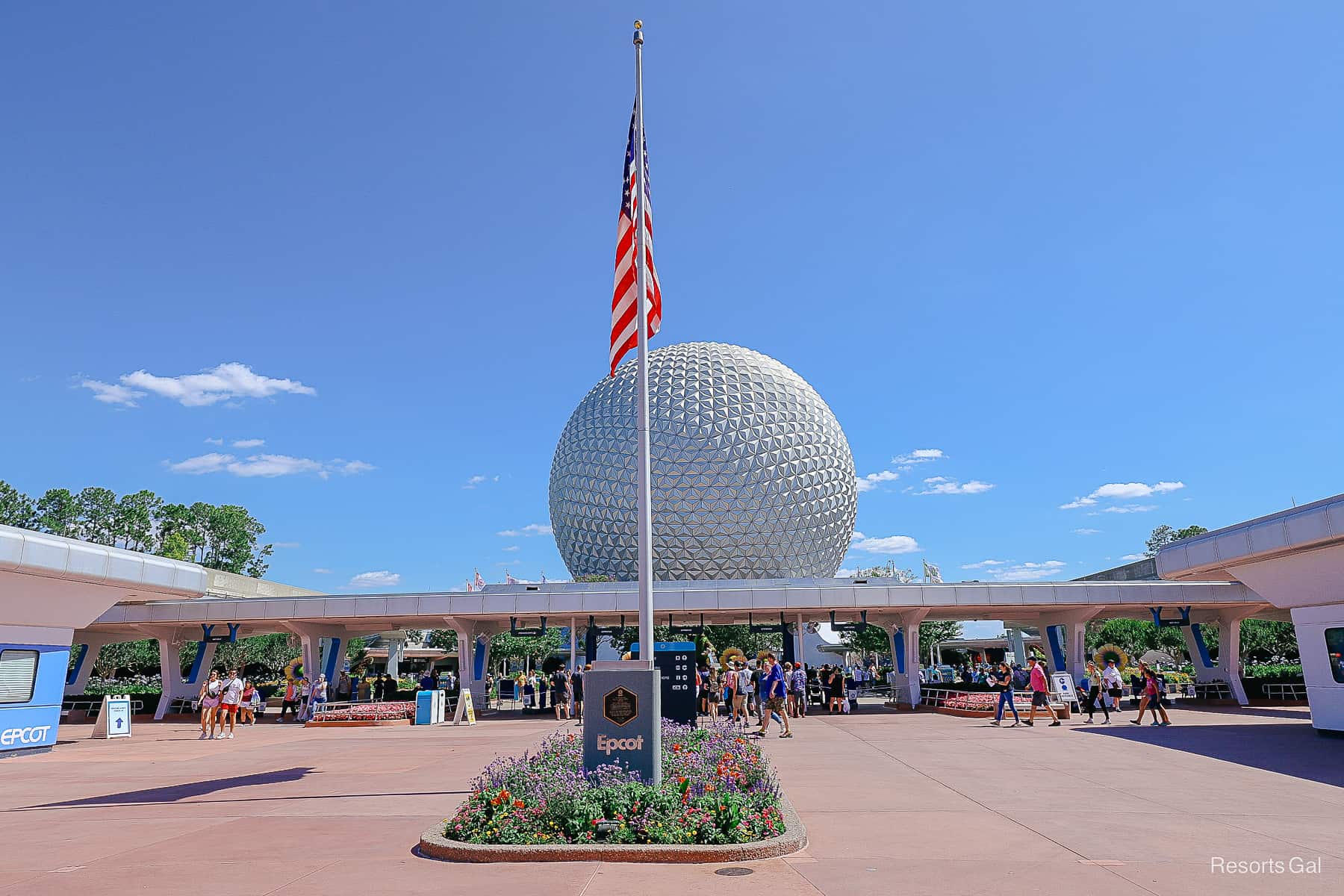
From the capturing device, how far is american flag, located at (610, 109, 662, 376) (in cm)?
1184

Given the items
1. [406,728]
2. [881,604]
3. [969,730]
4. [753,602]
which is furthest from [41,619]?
[881,604]

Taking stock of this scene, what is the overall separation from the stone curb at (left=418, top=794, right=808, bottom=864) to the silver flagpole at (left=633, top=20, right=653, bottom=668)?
265 cm

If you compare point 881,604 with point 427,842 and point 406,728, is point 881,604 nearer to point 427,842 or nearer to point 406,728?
point 406,728

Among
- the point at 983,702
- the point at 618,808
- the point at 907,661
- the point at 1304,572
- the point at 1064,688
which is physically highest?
the point at 1304,572

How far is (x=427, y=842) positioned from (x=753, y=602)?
70.7 feet

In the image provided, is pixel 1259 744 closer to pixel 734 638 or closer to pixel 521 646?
pixel 734 638

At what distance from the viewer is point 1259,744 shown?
54.7ft

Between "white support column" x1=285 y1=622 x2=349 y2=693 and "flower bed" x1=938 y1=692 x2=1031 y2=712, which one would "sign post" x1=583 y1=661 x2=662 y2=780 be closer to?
"flower bed" x1=938 y1=692 x2=1031 y2=712

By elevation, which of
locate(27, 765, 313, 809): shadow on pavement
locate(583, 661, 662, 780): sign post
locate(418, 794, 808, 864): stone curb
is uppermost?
locate(583, 661, 662, 780): sign post

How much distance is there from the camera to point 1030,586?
2933 centimetres

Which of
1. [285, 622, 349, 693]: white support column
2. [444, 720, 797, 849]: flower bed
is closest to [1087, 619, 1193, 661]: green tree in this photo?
[285, 622, 349, 693]: white support column

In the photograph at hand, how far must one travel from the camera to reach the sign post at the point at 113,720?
2248 cm

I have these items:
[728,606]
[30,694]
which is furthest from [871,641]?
[30,694]

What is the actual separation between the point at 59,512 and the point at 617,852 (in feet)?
263
